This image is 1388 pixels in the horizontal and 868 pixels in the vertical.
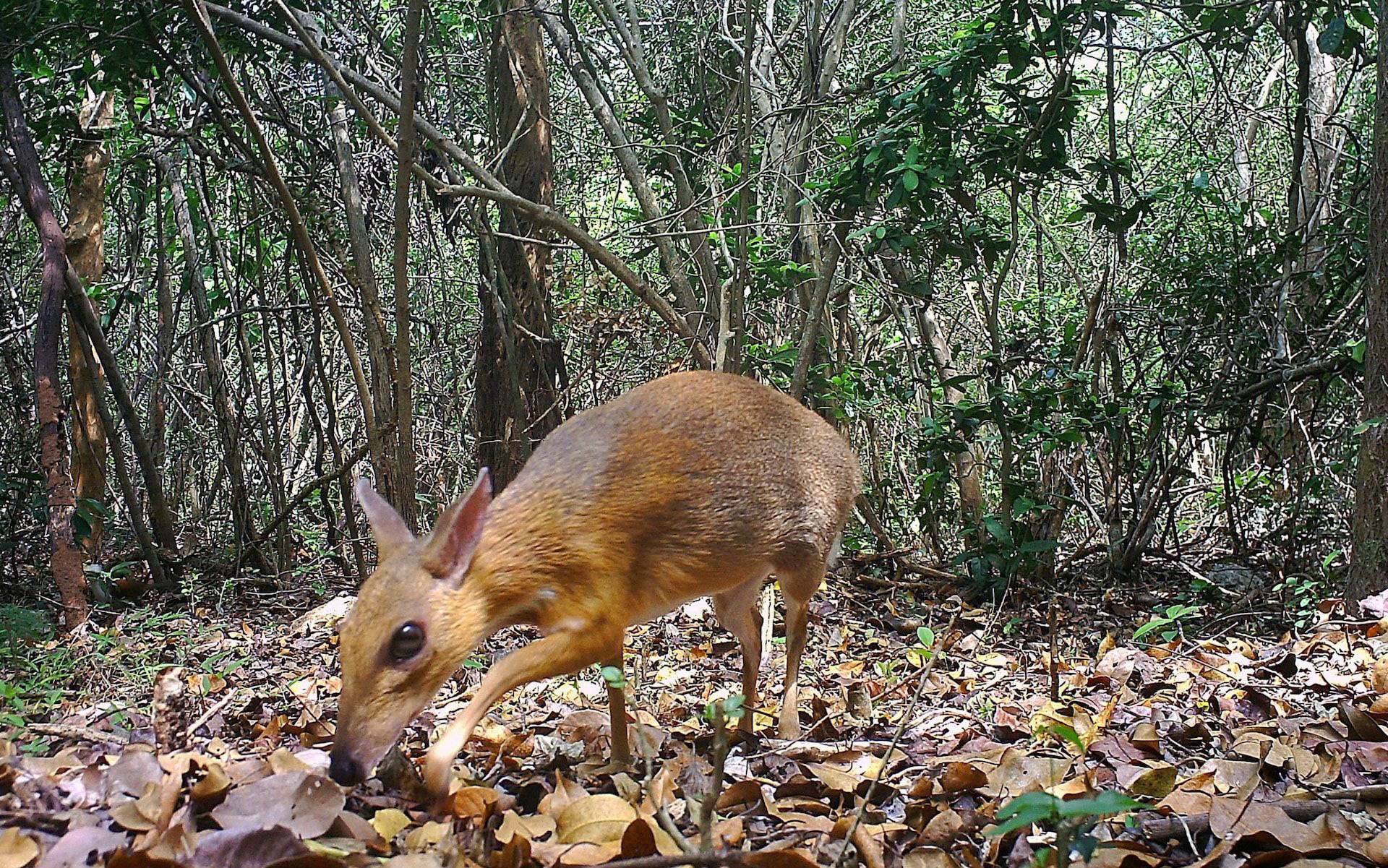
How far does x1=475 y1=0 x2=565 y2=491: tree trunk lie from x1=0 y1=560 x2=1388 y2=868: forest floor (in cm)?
227

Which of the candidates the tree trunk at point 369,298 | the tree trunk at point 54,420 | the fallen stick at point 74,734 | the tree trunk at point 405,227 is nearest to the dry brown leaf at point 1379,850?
the fallen stick at point 74,734

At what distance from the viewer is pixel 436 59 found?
29.3 ft

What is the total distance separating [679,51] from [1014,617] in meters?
5.31

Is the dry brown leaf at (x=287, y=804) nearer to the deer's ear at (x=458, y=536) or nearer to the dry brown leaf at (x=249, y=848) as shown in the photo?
the dry brown leaf at (x=249, y=848)

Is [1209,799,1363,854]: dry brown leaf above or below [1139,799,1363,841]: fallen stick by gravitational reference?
above

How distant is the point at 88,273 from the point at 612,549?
554 centimetres

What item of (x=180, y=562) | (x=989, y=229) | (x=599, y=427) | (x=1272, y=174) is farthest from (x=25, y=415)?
(x=1272, y=174)

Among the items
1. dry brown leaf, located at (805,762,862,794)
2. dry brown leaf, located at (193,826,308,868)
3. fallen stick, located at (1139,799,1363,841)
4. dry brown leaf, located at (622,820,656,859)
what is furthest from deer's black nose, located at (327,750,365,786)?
fallen stick, located at (1139,799,1363,841)

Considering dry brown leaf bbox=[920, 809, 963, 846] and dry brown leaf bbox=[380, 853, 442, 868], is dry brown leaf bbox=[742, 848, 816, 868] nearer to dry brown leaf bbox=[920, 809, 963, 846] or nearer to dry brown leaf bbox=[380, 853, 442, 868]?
dry brown leaf bbox=[920, 809, 963, 846]

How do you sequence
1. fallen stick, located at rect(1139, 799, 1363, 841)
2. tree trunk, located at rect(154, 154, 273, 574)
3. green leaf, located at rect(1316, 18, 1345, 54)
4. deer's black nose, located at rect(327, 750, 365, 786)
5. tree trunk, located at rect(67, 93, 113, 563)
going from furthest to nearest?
tree trunk, located at rect(154, 154, 273, 574) < tree trunk, located at rect(67, 93, 113, 563) < green leaf, located at rect(1316, 18, 1345, 54) < deer's black nose, located at rect(327, 750, 365, 786) < fallen stick, located at rect(1139, 799, 1363, 841)

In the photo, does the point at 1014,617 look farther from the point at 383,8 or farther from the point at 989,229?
the point at 383,8

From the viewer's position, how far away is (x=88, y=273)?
7625 millimetres

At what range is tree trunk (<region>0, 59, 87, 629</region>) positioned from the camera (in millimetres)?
5801

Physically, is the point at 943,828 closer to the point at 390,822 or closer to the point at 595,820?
the point at 595,820
